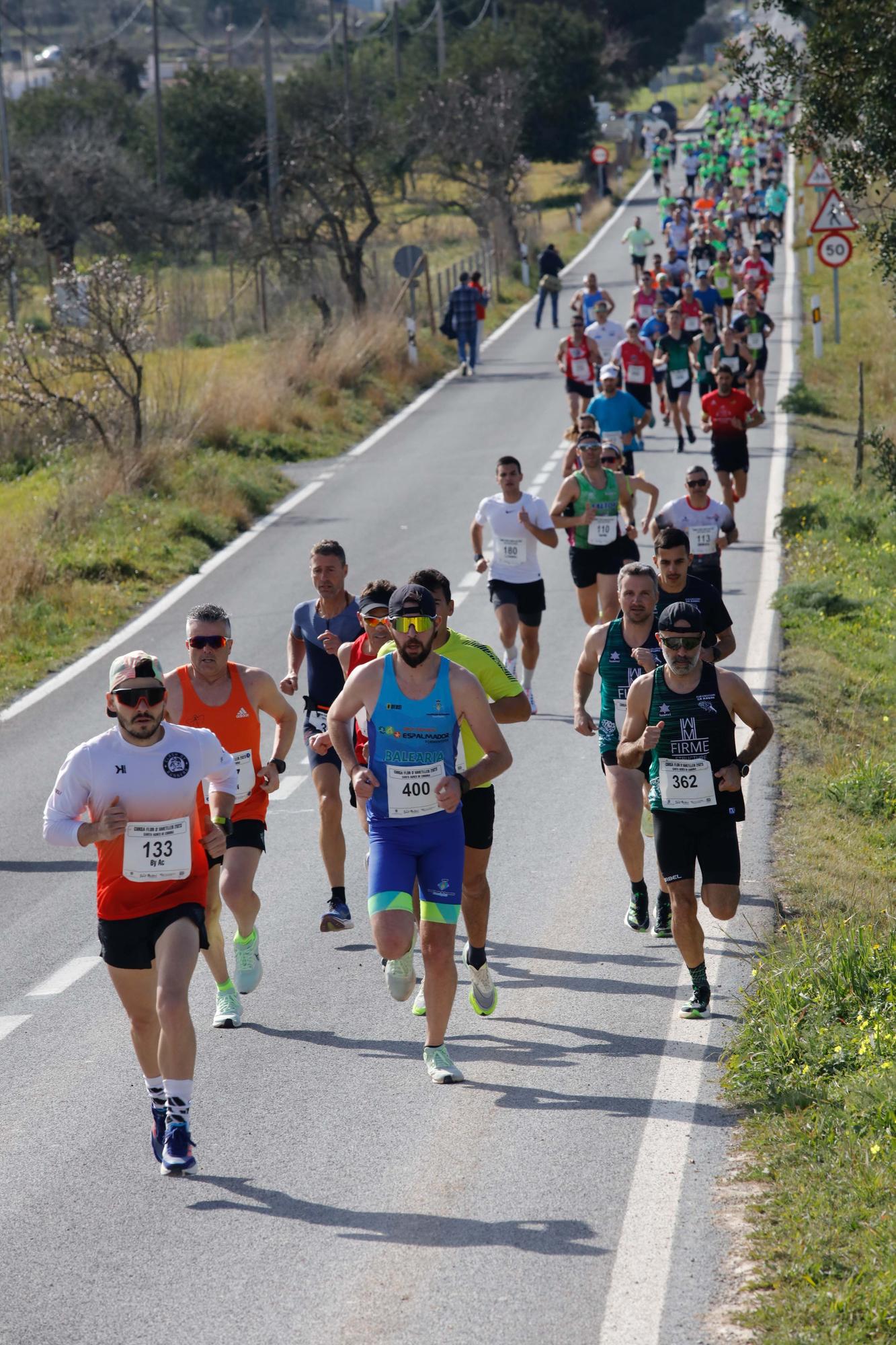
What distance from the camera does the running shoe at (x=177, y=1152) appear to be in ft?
21.7

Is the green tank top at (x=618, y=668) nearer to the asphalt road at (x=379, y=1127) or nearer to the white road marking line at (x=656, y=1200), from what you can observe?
the asphalt road at (x=379, y=1127)

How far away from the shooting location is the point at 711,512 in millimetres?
13711

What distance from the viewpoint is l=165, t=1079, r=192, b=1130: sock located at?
659cm

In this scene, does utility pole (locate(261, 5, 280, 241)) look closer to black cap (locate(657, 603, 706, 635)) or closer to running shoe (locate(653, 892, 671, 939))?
running shoe (locate(653, 892, 671, 939))

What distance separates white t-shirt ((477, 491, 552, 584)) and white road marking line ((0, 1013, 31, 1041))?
6.21 metres

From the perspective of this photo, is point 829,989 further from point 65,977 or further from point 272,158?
point 272,158

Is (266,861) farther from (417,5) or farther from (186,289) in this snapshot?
(417,5)

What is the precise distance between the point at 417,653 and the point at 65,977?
2.99 m

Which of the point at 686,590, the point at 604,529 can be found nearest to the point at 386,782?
the point at 686,590

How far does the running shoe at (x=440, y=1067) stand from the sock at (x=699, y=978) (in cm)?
115

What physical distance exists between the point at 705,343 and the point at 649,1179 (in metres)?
18.8

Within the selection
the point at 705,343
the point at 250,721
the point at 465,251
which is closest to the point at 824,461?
the point at 705,343

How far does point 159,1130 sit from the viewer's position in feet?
22.1

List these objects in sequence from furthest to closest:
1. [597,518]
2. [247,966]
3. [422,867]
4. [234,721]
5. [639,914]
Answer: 1. [597,518]
2. [639,914]
3. [247,966]
4. [234,721]
5. [422,867]
